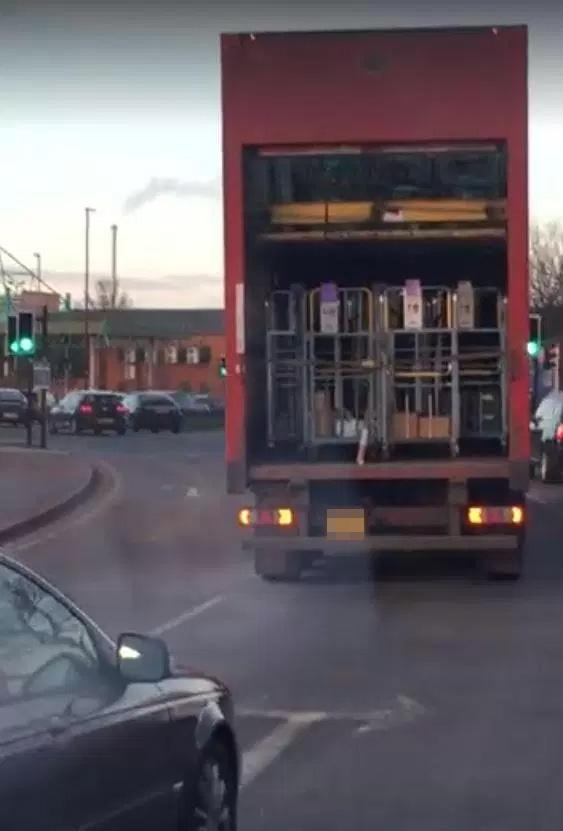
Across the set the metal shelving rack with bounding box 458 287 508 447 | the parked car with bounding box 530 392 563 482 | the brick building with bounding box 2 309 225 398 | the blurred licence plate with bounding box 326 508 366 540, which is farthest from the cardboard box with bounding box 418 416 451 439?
the brick building with bounding box 2 309 225 398

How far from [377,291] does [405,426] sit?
1278mm

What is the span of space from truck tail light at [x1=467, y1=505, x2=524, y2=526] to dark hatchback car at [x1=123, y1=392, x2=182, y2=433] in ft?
168

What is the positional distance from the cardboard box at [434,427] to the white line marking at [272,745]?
7145mm

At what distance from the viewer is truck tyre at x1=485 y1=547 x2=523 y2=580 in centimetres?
1741

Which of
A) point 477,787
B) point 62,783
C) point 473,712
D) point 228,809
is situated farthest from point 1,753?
point 473,712

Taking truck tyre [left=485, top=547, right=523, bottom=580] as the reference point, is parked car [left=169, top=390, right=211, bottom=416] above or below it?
below

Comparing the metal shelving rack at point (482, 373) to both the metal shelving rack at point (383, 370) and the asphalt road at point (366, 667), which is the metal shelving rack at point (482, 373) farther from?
the asphalt road at point (366, 667)

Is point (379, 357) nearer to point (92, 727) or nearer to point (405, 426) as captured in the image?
point (405, 426)

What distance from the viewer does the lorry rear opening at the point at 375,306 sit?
56.0 ft

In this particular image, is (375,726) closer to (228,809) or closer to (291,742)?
(291,742)

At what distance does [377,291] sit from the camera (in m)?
18.0

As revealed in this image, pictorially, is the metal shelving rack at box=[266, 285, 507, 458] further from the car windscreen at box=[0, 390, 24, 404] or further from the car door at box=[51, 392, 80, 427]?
the car windscreen at box=[0, 390, 24, 404]

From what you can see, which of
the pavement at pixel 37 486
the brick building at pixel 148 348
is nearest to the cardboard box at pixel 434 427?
the pavement at pixel 37 486

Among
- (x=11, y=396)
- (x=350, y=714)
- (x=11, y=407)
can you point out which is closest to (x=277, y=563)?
(x=350, y=714)
